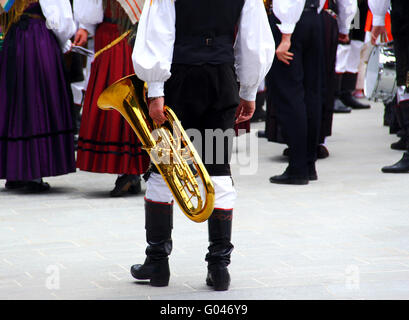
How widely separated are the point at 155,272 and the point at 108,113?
2133 mm

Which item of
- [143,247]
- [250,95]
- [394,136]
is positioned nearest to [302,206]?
[143,247]

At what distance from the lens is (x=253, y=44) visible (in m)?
4.00

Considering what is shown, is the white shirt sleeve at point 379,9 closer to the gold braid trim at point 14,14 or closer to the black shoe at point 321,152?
the black shoe at point 321,152

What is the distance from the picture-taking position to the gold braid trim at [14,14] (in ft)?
19.9

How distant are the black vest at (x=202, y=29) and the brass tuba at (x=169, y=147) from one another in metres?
0.26

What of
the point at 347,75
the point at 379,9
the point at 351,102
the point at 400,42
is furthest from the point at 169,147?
the point at 351,102

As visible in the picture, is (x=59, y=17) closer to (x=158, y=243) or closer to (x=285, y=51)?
(x=285, y=51)

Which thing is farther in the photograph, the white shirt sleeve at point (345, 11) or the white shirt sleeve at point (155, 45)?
the white shirt sleeve at point (345, 11)

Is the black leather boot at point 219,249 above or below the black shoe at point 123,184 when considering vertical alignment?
above

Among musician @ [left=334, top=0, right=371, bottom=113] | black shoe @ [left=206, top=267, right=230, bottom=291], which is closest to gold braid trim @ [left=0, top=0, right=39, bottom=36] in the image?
black shoe @ [left=206, top=267, right=230, bottom=291]

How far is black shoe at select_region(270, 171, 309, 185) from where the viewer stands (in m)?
6.48

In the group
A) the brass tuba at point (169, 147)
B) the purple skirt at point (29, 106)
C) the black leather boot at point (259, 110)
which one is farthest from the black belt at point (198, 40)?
the black leather boot at point (259, 110)
